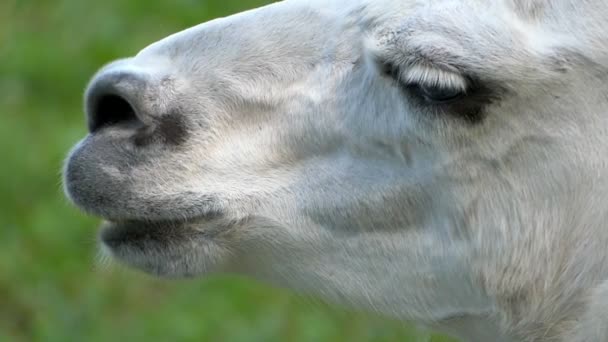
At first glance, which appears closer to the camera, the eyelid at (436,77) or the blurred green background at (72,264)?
the eyelid at (436,77)

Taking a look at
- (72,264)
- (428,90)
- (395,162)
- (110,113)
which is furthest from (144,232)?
(72,264)

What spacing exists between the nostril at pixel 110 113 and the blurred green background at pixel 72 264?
1.61 meters

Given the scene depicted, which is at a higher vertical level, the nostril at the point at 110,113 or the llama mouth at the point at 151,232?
the nostril at the point at 110,113

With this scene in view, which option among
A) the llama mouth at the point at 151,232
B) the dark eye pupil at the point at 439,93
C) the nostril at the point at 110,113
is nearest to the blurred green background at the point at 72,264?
the llama mouth at the point at 151,232

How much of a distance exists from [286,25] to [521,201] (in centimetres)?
73

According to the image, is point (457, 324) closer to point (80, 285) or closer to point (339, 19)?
point (339, 19)

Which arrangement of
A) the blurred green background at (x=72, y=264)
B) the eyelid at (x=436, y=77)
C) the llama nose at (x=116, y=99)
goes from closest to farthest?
the eyelid at (x=436, y=77) < the llama nose at (x=116, y=99) < the blurred green background at (x=72, y=264)

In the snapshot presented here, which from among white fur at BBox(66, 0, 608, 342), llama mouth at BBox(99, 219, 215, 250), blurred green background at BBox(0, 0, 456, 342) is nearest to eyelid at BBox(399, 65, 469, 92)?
white fur at BBox(66, 0, 608, 342)

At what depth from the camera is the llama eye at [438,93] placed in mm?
3117

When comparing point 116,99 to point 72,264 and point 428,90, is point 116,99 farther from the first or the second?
point 72,264

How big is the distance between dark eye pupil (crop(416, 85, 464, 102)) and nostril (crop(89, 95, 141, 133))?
72 centimetres

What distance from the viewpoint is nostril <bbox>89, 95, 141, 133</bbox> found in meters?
3.35

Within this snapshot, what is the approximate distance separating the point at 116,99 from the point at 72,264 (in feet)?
9.88

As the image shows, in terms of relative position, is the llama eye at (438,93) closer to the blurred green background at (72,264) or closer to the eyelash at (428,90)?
the eyelash at (428,90)
